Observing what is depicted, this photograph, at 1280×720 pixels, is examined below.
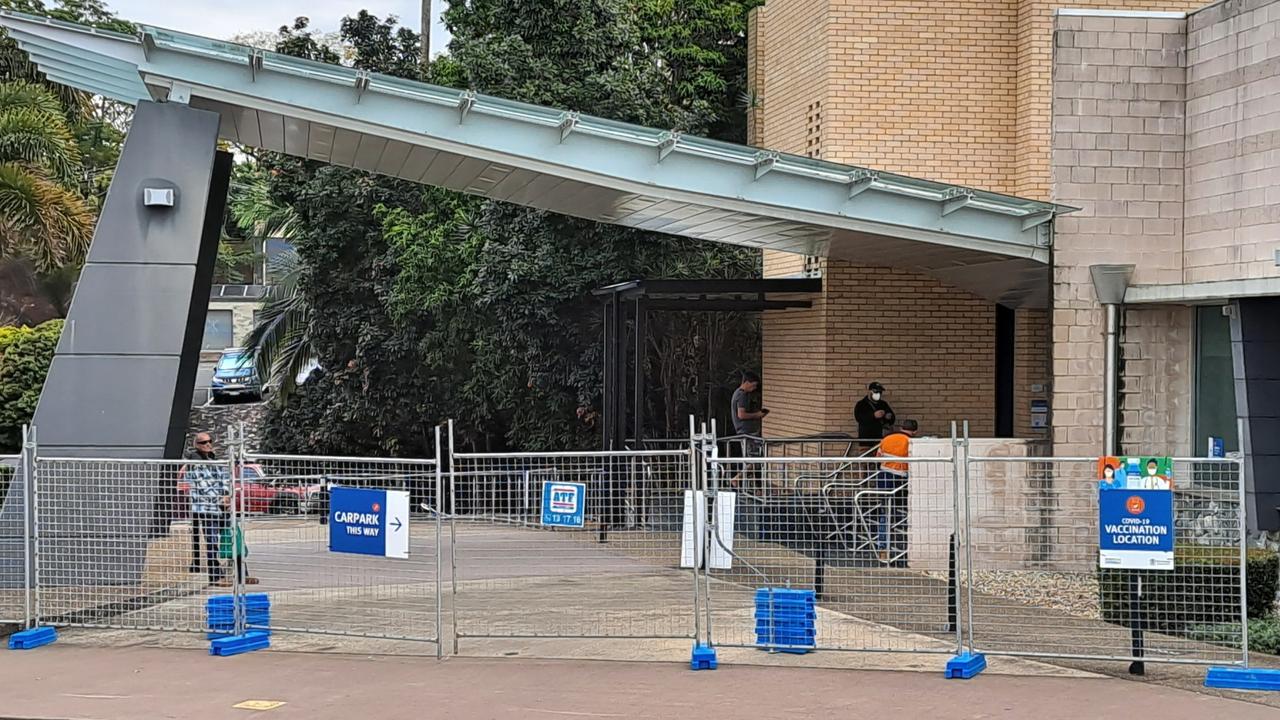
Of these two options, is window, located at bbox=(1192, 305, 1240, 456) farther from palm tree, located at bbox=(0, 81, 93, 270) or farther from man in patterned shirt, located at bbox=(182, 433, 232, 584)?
palm tree, located at bbox=(0, 81, 93, 270)

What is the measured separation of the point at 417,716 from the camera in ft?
27.8

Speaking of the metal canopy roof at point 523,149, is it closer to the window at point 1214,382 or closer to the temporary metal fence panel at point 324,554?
the window at point 1214,382

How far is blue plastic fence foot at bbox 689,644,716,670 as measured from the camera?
9680mm

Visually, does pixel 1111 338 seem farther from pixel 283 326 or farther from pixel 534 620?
pixel 283 326

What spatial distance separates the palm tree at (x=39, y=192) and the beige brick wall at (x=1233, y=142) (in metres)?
17.9

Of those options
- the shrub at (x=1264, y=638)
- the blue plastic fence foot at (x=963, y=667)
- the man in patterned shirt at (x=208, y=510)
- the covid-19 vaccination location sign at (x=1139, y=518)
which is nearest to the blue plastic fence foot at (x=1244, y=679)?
the covid-19 vaccination location sign at (x=1139, y=518)

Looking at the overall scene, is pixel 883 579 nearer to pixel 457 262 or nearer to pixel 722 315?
pixel 722 315

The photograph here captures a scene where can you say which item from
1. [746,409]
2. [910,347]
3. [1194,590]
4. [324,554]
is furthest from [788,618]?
[746,409]

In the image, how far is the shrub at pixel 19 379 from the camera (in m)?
20.7

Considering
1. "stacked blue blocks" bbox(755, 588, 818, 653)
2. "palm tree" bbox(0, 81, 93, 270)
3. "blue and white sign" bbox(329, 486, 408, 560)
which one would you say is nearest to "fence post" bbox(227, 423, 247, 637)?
"blue and white sign" bbox(329, 486, 408, 560)

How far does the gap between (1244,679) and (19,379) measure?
1831 centimetres

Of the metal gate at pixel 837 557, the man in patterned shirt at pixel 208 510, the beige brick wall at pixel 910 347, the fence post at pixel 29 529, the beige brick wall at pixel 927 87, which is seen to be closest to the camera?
the metal gate at pixel 837 557

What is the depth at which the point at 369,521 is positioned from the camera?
10.3 meters

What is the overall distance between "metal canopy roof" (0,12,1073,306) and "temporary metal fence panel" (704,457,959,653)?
8.84 ft
